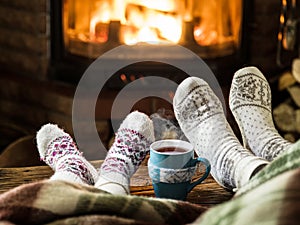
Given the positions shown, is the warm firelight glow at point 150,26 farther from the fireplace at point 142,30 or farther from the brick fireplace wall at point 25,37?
the brick fireplace wall at point 25,37

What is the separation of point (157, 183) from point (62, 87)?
142 cm

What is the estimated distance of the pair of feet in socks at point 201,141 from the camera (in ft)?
3.80

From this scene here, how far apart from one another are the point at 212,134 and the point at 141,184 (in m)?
0.17

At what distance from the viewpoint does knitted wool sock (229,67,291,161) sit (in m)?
1.27

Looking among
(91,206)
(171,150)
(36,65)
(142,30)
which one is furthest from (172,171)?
(36,65)

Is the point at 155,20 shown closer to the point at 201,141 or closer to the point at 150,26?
the point at 150,26

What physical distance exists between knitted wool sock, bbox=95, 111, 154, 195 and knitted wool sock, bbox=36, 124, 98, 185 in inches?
1.2

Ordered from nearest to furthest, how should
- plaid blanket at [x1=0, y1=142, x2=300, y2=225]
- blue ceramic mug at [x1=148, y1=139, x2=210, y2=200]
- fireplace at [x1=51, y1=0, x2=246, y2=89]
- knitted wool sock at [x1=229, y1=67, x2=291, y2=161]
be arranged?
1. plaid blanket at [x1=0, y1=142, x2=300, y2=225]
2. blue ceramic mug at [x1=148, y1=139, x2=210, y2=200]
3. knitted wool sock at [x1=229, y1=67, x2=291, y2=161]
4. fireplace at [x1=51, y1=0, x2=246, y2=89]

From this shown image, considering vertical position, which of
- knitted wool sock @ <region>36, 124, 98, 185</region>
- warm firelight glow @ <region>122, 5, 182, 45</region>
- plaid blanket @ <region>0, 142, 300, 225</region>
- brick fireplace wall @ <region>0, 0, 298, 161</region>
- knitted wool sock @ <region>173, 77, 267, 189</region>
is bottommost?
brick fireplace wall @ <region>0, 0, 298, 161</region>

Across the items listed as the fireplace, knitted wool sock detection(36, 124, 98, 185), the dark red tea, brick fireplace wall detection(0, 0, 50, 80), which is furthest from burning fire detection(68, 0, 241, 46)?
the dark red tea

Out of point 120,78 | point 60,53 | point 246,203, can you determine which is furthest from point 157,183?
point 60,53

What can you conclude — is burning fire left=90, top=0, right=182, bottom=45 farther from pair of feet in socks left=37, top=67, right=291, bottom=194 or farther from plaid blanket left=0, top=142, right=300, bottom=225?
plaid blanket left=0, top=142, right=300, bottom=225

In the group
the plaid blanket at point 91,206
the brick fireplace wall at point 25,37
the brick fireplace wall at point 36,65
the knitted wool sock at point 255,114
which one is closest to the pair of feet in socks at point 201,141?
the knitted wool sock at point 255,114

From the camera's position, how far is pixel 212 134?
1.27 m
